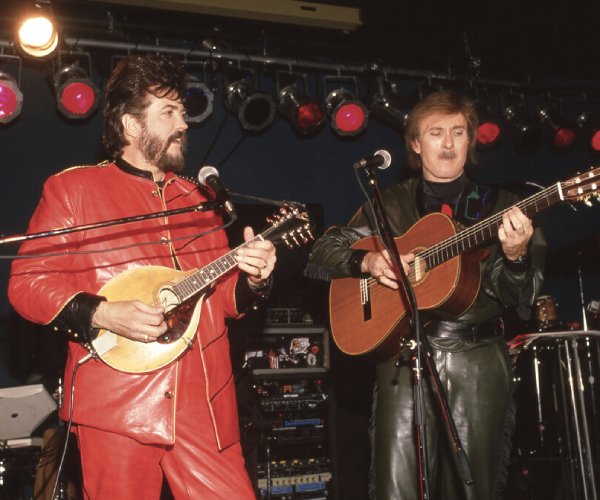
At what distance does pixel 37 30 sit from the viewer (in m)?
5.45

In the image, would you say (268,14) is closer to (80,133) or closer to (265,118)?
(265,118)

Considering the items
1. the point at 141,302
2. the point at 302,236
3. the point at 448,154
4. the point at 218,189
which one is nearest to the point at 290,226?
the point at 302,236

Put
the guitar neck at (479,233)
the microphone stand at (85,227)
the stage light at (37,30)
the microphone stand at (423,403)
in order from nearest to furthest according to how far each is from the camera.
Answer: the microphone stand at (423,403)
the microphone stand at (85,227)
the guitar neck at (479,233)
the stage light at (37,30)

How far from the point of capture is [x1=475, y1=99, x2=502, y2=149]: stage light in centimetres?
688

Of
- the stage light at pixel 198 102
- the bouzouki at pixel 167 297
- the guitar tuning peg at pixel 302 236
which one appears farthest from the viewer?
the stage light at pixel 198 102

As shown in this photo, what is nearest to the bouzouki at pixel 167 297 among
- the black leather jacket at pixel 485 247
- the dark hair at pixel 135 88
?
the dark hair at pixel 135 88

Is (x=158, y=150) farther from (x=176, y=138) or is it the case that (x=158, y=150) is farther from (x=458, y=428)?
(x=458, y=428)

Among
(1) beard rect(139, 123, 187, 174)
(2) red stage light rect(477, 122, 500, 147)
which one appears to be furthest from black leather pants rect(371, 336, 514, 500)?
(2) red stage light rect(477, 122, 500, 147)

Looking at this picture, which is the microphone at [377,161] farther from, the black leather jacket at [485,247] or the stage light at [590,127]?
the stage light at [590,127]

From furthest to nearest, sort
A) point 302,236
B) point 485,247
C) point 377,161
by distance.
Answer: point 485,247 < point 302,236 < point 377,161

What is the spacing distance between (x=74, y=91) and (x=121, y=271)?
346cm

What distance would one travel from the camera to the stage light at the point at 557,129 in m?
7.40

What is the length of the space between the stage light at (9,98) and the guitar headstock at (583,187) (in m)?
4.54

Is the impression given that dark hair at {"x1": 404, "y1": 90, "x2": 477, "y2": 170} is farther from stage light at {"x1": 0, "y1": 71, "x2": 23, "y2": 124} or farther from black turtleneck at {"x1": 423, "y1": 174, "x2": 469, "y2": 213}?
stage light at {"x1": 0, "y1": 71, "x2": 23, "y2": 124}
